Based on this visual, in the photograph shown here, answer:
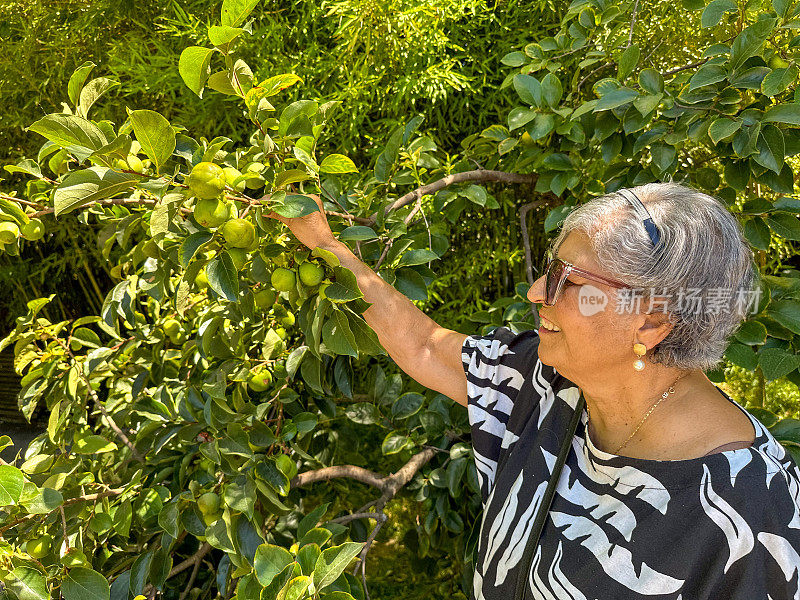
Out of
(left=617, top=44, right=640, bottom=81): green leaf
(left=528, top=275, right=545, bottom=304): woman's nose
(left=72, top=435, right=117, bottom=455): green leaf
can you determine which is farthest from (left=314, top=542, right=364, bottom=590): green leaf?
(left=617, top=44, right=640, bottom=81): green leaf

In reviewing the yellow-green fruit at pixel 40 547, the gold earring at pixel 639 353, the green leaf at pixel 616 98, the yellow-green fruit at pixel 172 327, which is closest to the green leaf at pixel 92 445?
the yellow-green fruit at pixel 40 547

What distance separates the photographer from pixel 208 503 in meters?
1.26

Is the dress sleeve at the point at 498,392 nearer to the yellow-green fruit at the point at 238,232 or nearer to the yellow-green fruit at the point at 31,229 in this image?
the yellow-green fruit at the point at 238,232

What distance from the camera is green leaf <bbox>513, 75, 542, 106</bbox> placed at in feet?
4.67

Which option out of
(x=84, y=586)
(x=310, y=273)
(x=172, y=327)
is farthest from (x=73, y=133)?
(x=172, y=327)

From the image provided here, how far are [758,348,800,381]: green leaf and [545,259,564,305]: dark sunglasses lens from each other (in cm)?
53

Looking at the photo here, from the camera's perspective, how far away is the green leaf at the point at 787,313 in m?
1.23

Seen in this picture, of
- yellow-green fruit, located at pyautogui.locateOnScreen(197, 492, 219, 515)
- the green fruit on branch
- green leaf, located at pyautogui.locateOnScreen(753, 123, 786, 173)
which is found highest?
the green fruit on branch

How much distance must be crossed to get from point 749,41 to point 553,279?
643 mm

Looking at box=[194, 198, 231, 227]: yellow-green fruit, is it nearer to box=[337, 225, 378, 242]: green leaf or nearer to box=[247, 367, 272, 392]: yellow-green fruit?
box=[337, 225, 378, 242]: green leaf

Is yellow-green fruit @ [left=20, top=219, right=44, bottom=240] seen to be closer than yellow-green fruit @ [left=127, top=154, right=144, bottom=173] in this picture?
No

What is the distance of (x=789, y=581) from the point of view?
801mm

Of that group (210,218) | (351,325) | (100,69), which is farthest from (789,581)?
(100,69)

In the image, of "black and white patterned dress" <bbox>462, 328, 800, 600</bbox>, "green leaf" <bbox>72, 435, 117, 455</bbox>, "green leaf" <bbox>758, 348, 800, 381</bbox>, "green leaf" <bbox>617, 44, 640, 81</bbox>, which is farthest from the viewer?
"green leaf" <bbox>72, 435, 117, 455</bbox>
